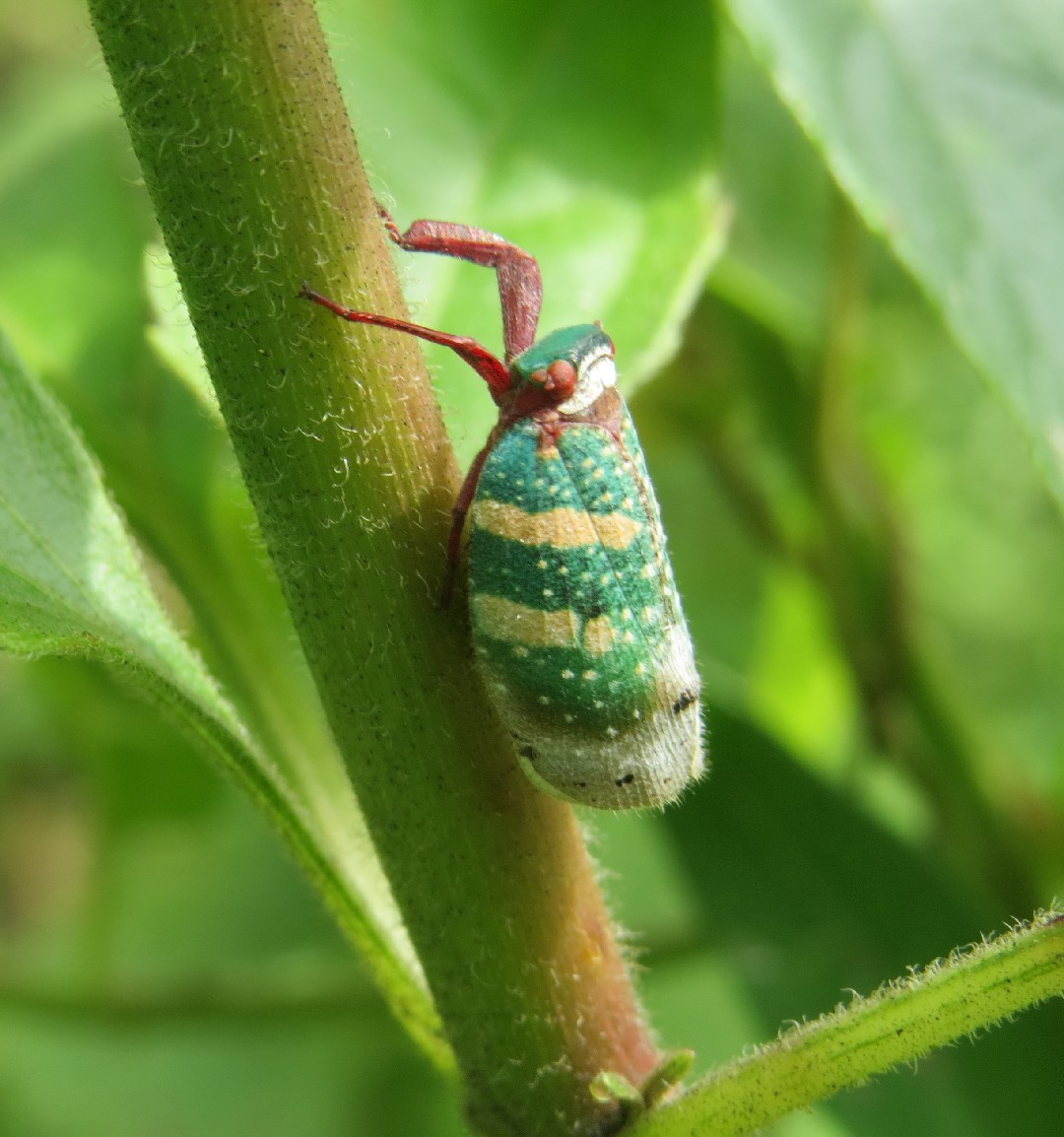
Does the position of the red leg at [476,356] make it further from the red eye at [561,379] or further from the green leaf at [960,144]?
the green leaf at [960,144]

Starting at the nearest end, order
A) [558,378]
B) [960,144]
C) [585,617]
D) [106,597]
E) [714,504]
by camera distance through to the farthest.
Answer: [106,597], [585,617], [558,378], [960,144], [714,504]

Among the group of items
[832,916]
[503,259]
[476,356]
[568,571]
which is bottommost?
[832,916]

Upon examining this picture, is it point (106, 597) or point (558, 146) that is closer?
point (106, 597)

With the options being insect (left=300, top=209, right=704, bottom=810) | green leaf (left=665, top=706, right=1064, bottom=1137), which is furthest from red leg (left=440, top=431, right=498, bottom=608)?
green leaf (left=665, top=706, right=1064, bottom=1137)

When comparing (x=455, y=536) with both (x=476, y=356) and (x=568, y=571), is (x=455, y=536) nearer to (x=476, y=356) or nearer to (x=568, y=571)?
(x=568, y=571)

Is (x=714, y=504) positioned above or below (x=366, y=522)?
below

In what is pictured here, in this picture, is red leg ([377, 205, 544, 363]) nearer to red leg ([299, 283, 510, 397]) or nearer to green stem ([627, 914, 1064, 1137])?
red leg ([299, 283, 510, 397])

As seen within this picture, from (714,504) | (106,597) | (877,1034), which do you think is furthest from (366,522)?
(714,504)
